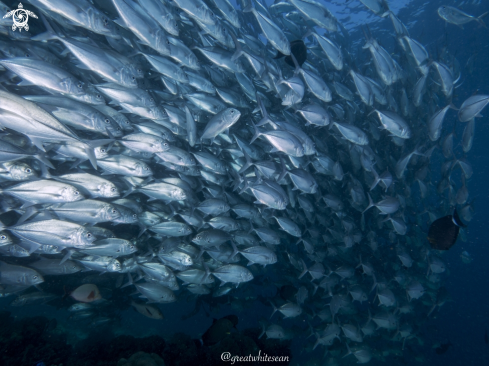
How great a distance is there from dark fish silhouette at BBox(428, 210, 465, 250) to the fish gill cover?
0.03m

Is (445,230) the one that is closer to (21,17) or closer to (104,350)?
(21,17)

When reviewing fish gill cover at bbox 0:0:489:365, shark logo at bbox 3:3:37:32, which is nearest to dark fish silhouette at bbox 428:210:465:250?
fish gill cover at bbox 0:0:489:365

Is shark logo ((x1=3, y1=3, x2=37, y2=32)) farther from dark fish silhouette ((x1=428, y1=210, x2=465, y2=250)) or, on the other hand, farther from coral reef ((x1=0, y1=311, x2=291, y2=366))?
dark fish silhouette ((x1=428, y1=210, x2=465, y2=250))

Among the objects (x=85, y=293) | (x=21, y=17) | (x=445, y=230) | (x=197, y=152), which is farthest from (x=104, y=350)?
(x=445, y=230)

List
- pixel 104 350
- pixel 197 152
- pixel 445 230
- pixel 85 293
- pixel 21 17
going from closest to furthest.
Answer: pixel 21 17, pixel 197 152, pixel 445 230, pixel 85 293, pixel 104 350

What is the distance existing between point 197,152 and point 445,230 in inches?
216

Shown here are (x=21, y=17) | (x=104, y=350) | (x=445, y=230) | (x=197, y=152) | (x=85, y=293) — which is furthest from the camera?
(x=104, y=350)

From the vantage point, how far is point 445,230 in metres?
4.86

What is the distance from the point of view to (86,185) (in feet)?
12.0

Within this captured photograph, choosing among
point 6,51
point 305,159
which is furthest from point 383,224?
point 6,51

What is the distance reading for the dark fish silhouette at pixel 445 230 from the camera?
480 cm

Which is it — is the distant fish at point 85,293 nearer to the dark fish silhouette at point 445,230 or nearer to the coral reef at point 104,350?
the coral reef at point 104,350

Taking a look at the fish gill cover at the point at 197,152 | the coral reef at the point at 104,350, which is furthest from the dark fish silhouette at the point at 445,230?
the coral reef at the point at 104,350

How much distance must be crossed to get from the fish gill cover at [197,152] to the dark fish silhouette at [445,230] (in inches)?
1.3
